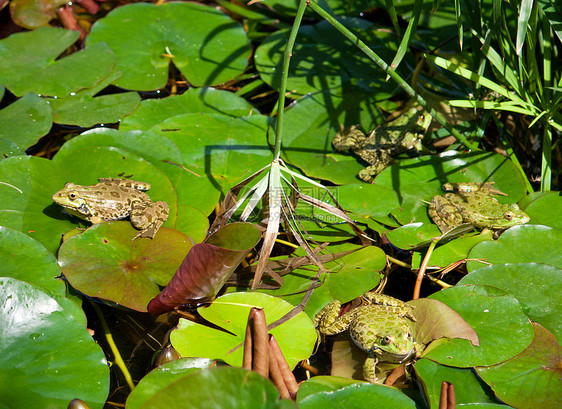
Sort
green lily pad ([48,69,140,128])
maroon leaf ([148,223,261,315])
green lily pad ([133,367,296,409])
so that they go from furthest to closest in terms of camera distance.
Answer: green lily pad ([48,69,140,128])
maroon leaf ([148,223,261,315])
green lily pad ([133,367,296,409])

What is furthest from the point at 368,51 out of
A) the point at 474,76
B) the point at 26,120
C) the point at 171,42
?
the point at 26,120

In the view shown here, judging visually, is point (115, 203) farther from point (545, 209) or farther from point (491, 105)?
point (545, 209)

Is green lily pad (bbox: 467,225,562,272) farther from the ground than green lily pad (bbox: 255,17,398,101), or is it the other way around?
green lily pad (bbox: 255,17,398,101)

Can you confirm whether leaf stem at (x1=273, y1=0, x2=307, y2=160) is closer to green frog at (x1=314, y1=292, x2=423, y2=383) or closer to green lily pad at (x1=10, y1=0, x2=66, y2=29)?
green frog at (x1=314, y1=292, x2=423, y2=383)

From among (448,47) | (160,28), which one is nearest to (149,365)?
(160,28)

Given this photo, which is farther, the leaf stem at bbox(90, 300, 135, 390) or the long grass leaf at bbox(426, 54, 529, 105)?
the long grass leaf at bbox(426, 54, 529, 105)

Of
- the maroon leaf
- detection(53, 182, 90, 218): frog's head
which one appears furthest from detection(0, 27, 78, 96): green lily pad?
the maroon leaf
